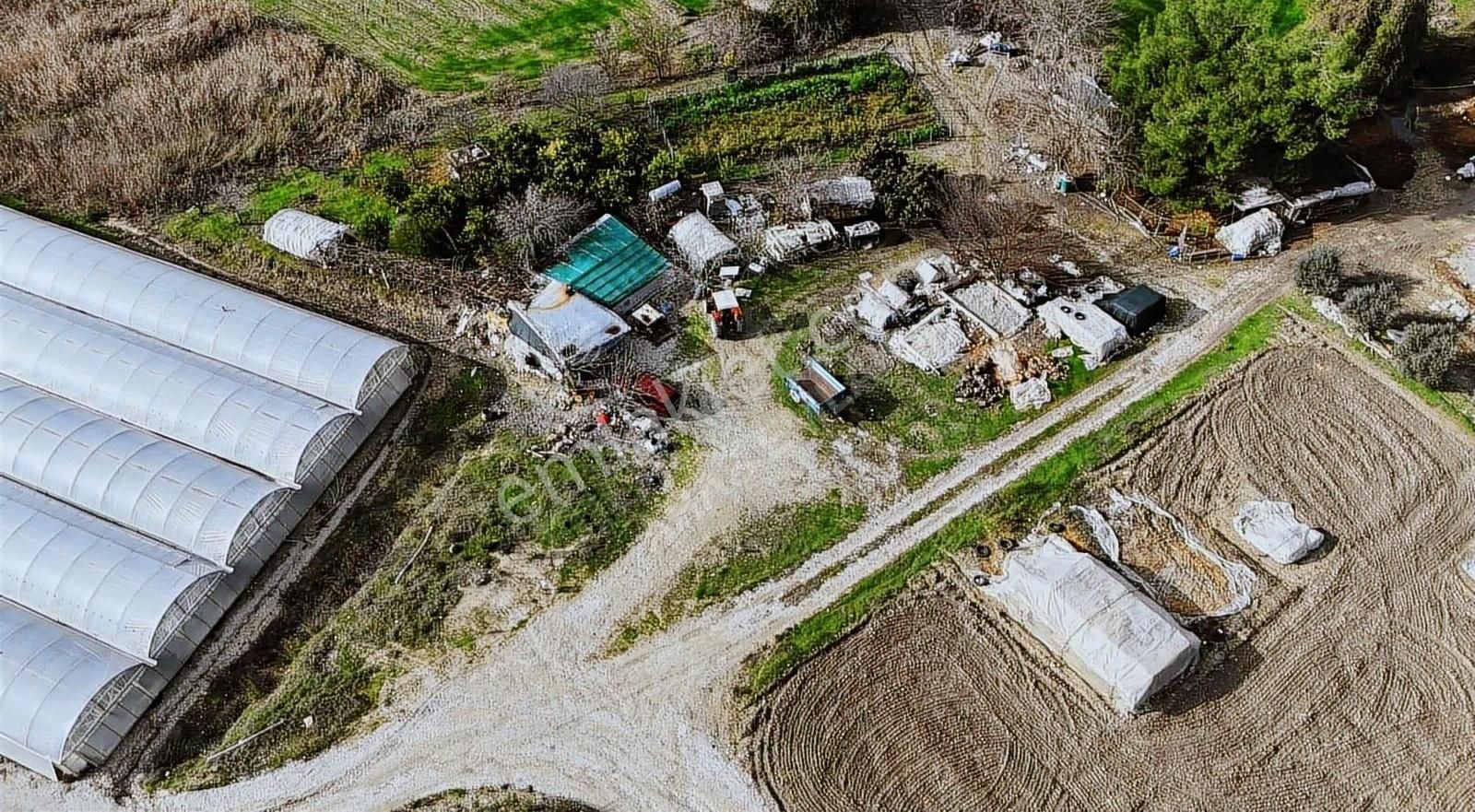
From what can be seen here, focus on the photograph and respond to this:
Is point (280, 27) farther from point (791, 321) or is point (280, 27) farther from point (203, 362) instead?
point (791, 321)

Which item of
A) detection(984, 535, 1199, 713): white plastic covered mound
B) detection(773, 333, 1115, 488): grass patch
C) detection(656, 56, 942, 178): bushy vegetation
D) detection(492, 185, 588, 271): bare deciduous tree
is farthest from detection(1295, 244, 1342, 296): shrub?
detection(492, 185, 588, 271): bare deciduous tree

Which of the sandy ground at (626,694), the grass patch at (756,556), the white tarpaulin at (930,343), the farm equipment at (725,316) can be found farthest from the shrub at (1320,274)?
the farm equipment at (725,316)

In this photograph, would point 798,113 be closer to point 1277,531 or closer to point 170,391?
point 1277,531

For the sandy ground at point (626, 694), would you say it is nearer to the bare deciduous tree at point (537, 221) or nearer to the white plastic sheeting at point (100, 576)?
the white plastic sheeting at point (100, 576)

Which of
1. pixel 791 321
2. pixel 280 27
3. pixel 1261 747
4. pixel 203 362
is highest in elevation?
pixel 280 27

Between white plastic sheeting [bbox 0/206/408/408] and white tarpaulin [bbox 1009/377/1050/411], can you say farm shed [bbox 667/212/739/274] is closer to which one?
white plastic sheeting [bbox 0/206/408/408]

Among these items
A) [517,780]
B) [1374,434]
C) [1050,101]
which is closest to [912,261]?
[1050,101]
